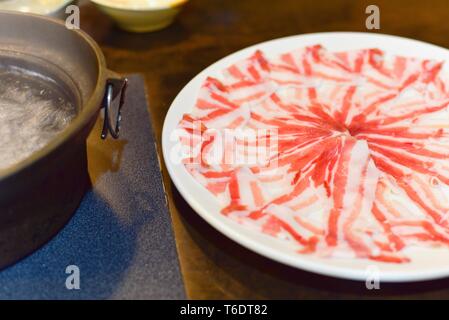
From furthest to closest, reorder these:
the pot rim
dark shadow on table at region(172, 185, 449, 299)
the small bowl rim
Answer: the small bowl rim → dark shadow on table at region(172, 185, 449, 299) → the pot rim

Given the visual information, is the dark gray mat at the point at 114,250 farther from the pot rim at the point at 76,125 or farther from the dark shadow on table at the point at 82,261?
the pot rim at the point at 76,125

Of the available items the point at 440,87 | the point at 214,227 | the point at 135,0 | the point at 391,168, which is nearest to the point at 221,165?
the point at 214,227

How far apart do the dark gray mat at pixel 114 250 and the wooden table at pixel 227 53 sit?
0.05 metres

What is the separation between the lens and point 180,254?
1.29m

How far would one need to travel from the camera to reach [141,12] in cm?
208

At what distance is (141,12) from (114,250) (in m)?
1.10

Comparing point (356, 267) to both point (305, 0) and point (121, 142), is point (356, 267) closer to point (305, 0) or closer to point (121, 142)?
point (121, 142)

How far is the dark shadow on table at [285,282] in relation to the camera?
1176 mm

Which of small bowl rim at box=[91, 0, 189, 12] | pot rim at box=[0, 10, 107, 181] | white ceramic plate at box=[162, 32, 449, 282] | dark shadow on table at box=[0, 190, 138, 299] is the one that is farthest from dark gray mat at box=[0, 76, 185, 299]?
small bowl rim at box=[91, 0, 189, 12]

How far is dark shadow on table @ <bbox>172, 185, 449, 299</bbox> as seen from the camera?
1176 mm

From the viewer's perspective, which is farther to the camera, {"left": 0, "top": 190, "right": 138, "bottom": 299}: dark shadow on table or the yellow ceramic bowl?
the yellow ceramic bowl

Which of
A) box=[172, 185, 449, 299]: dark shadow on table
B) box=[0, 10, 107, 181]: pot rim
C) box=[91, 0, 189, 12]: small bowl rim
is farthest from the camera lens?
Answer: box=[91, 0, 189, 12]: small bowl rim

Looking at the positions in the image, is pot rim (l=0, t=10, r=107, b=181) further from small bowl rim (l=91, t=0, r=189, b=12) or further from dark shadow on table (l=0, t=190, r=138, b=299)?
small bowl rim (l=91, t=0, r=189, b=12)
